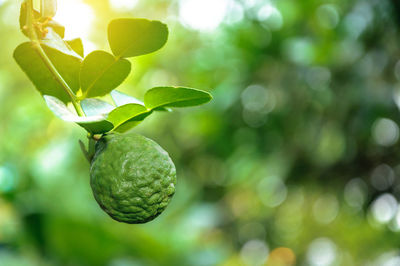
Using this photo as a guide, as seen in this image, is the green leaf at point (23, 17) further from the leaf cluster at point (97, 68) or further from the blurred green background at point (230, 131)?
the blurred green background at point (230, 131)

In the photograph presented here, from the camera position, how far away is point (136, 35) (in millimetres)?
436

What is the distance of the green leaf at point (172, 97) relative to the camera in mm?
403

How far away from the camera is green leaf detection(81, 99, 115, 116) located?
16.6 inches

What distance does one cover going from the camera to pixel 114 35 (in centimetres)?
43

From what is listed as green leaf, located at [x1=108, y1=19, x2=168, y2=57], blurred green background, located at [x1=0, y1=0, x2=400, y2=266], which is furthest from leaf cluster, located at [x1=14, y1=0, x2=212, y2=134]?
blurred green background, located at [x1=0, y1=0, x2=400, y2=266]

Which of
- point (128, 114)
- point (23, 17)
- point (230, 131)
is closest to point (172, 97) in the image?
point (128, 114)

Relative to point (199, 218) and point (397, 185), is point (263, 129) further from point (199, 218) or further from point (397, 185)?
point (199, 218)

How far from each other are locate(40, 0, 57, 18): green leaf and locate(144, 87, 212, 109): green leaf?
0.12 metres

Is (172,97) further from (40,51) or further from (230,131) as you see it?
(230,131)

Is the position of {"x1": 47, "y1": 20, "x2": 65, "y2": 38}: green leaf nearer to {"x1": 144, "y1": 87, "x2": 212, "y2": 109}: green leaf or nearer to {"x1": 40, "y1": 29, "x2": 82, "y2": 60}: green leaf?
{"x1": 40, "y1": 29, "x2": 82, "y2": 60}: green leaf

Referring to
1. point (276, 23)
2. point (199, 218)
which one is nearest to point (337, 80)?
point (276, 23)

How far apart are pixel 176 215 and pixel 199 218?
21 cm

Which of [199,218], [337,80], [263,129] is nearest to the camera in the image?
[337,80]

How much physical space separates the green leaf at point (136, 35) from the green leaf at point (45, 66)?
39mm
